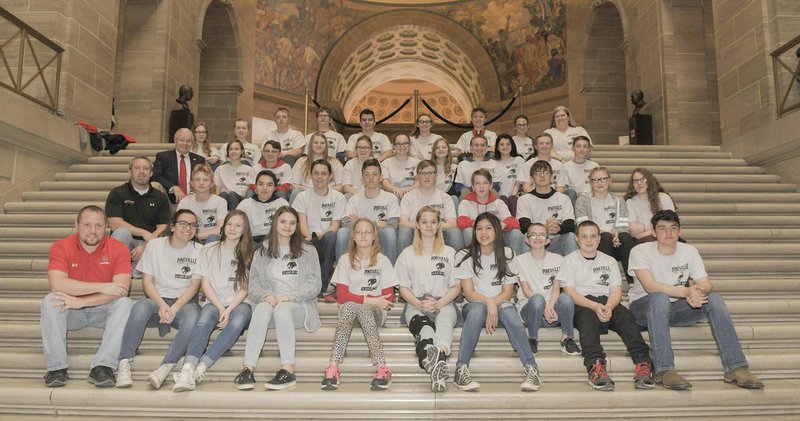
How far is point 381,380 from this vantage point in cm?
356

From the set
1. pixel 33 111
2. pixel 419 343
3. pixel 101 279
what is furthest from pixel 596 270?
pixel 33 111

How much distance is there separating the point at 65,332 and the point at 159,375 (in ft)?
2.35

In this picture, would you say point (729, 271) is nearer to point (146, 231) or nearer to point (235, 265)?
point (235, 265)

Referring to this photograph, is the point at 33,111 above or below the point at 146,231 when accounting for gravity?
A: above

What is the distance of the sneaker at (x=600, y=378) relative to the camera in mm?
3523

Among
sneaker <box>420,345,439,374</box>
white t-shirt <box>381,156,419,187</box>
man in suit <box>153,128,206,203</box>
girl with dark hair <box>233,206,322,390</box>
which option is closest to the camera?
sneaker <box>420,345,439,374</box>

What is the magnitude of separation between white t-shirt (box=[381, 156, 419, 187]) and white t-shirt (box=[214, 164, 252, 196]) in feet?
4.77

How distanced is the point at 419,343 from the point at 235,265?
1445mm

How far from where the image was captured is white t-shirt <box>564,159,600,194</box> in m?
6.09

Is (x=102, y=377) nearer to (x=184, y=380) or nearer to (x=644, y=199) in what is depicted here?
(x=184, y=380)

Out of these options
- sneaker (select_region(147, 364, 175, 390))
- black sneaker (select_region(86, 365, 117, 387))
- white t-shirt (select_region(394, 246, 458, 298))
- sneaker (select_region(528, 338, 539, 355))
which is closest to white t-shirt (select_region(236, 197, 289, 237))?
white t-shirt (select_region(394, 246, 458, 298))

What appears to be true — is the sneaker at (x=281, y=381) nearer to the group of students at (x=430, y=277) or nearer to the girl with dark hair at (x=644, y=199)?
the group of students at (x=430, y=277)

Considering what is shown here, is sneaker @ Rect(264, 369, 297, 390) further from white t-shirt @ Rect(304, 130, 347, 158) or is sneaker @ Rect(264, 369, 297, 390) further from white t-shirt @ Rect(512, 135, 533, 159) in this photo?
white t-shirt @ Rect(512, 135, 533, 159)

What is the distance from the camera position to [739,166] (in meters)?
7.56
